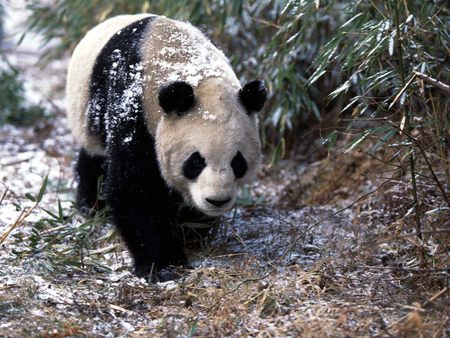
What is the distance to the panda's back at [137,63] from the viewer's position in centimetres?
344

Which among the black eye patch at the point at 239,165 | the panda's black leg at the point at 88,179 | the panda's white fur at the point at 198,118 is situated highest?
the panda's white fur at the point at 198,118

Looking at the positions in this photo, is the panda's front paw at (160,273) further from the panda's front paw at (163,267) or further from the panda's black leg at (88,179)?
the panda's black leg at (88,179)

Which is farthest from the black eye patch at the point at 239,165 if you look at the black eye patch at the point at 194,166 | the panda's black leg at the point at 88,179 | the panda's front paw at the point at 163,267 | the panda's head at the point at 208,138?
the panda's black leg at the point at 88,179

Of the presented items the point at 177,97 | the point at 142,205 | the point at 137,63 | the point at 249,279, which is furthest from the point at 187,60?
the point at 249,279

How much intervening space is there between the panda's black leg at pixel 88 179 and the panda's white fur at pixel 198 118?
103cm

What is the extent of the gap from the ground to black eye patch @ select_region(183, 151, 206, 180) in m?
0.43

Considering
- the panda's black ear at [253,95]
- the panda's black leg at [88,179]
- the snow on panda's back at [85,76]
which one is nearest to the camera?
the panda's black ear at [253,95]

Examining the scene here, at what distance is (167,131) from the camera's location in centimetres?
329

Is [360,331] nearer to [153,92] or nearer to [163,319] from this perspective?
[163,319]

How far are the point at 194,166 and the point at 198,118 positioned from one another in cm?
22

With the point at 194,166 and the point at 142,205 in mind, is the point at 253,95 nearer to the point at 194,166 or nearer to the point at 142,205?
the point at 194,166

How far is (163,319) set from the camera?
9.03 ft

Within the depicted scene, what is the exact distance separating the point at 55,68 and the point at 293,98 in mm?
6781

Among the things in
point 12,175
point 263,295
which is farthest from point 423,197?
point 12,175
